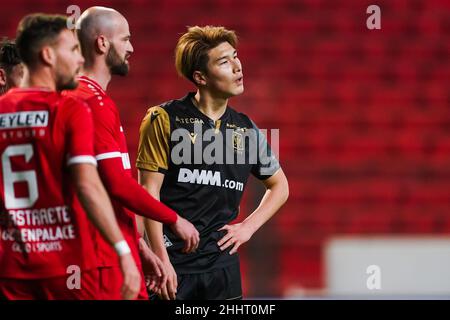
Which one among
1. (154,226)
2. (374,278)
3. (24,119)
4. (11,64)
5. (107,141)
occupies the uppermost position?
(11,64)

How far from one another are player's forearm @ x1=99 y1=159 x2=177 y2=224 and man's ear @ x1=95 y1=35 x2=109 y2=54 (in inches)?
23.8

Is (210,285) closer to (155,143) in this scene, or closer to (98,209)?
(155,143)

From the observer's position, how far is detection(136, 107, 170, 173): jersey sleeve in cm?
444

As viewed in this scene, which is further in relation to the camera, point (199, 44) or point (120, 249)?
point (199, 44)

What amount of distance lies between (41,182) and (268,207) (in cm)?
163

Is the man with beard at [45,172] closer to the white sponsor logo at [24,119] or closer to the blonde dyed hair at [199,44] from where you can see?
the white sponsor logo at [24,119]

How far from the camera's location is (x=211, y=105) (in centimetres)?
471

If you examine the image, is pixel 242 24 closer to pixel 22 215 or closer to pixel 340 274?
pixel 340 274

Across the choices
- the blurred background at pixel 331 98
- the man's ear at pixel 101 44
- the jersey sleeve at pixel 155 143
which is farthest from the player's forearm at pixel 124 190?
the blurred background at pixel 331 98

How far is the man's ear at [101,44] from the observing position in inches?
155

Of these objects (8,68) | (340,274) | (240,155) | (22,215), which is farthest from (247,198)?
(22,215)

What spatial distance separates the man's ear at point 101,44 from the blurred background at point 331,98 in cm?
447

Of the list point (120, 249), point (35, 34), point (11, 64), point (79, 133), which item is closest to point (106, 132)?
point (79, 133)

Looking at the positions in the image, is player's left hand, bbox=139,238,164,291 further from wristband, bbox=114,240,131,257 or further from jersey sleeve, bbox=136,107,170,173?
wristband, bbox=114,240,131,257
